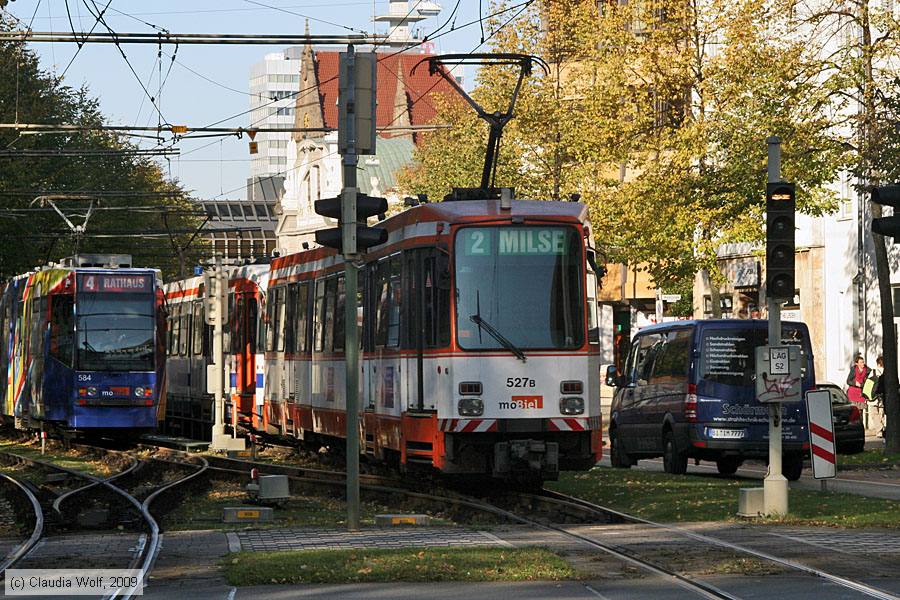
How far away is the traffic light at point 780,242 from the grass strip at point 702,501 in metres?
2.39

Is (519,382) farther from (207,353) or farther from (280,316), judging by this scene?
(207,353)

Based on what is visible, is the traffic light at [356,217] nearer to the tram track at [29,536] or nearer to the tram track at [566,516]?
the tram track at [566,516]

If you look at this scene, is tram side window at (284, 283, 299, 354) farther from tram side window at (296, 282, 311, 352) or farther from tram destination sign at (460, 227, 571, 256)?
tram destination sign at (460, 227, 571, 256)

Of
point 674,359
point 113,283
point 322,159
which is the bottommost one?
point 674,359

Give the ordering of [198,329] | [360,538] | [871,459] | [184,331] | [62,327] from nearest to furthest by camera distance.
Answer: [360,538]
[871,459]
[62,327]
[198,329]
[184,331]

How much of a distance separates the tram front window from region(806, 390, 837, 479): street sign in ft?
58.2

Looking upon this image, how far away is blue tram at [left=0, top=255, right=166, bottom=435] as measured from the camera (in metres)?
34.6

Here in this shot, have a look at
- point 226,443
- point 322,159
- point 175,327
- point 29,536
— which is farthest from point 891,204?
point 322,159

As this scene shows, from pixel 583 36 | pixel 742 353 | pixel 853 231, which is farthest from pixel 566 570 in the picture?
pixel 853 231

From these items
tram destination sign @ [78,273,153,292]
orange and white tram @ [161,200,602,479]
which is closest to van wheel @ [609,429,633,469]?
orange and white tram @ [161,200,602,479]

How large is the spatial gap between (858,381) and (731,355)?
55.6ft

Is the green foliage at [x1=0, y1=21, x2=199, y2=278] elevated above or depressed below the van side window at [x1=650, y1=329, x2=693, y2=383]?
above

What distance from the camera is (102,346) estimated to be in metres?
34.8

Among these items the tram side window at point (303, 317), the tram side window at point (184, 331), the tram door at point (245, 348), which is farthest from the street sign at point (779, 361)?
the tram side window at point (184, 331)
